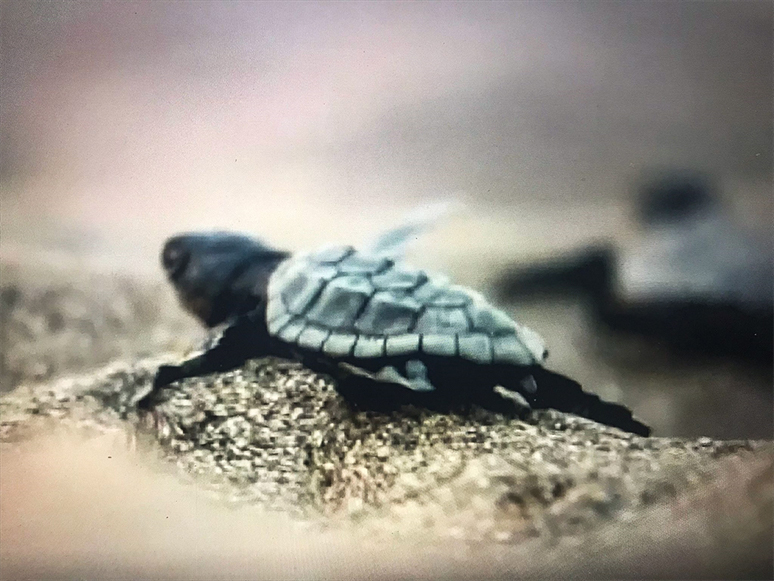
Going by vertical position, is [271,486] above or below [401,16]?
below

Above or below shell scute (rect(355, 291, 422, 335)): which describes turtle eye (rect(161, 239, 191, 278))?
above

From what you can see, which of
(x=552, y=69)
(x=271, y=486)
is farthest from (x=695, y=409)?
(x=271, y=486)

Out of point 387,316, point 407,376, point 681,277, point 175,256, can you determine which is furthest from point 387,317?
point 681,277

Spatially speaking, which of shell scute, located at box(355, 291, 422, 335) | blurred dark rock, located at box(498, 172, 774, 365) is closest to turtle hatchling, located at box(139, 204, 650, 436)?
shell scute, located at box(355, 291, 422, 335)

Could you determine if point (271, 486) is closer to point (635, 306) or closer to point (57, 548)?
point (57, 548)

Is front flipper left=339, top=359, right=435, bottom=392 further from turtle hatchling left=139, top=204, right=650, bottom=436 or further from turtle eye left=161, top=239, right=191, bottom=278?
turtle eye left=161, top=239, right=191, bottom=278

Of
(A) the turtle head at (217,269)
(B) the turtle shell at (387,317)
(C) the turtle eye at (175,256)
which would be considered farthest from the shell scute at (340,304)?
(C) the turtle eye at (175,256)

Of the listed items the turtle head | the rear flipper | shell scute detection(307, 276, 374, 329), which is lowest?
A: the rear flipper
